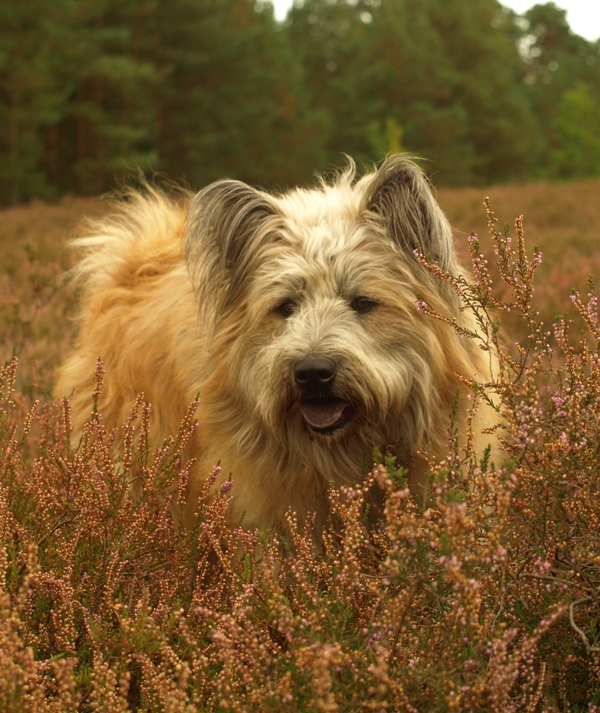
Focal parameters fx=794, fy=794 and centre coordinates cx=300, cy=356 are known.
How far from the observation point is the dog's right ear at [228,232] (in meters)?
3.69

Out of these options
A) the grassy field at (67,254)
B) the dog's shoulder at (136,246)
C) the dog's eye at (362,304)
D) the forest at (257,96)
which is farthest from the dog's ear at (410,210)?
the forest at (257,96)

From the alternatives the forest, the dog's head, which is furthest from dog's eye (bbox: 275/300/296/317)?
the forest

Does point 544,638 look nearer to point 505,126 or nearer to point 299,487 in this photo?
point 299,487

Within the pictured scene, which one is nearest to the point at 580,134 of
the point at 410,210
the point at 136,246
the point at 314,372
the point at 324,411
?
the point at 136,246

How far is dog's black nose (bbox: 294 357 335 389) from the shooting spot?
3.02m

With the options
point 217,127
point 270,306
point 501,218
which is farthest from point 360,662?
point 217,127

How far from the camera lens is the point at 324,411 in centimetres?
320

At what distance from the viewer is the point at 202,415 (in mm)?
3715

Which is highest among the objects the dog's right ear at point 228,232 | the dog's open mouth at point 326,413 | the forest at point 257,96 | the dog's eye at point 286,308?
the forest at point 257,96

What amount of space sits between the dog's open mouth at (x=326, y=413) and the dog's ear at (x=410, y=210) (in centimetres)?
75

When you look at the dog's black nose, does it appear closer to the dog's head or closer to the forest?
the dog's head

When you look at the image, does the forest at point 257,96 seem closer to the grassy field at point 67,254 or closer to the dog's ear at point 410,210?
the grassy field at point 67,254

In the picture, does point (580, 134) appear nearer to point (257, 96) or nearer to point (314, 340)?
point (257, 96)

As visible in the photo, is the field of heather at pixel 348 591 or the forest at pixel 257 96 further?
the forest at pixel 257 96
